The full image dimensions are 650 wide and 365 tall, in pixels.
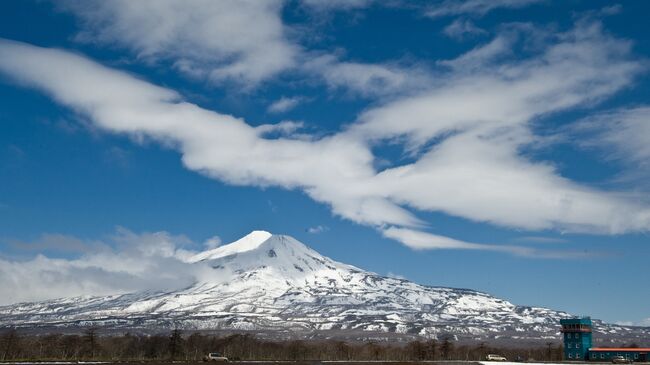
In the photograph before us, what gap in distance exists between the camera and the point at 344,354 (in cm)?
16062

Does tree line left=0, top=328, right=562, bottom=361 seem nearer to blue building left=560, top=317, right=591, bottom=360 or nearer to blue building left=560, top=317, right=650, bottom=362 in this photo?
blue building left=560, top=317, right=591, bottom=360

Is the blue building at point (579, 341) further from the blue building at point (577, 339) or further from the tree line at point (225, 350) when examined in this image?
the tree line at point (225, 350)

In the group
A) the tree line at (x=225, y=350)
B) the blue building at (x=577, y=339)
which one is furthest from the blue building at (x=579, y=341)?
the tree line at (x=225, y=350)

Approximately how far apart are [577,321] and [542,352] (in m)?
13.7

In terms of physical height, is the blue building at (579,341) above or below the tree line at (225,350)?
above

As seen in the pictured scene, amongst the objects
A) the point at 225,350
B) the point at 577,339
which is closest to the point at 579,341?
the point at 577,339

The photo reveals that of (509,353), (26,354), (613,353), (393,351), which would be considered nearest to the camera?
(26,354)

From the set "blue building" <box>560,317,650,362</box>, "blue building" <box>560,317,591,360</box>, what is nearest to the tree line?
"blue building" <box>560,317,591,360</box>

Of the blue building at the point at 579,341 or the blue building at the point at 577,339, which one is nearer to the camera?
the blue building at the point at 579,341

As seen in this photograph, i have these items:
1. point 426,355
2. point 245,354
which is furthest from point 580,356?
point 245,354

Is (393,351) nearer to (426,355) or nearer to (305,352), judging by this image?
(426,355)

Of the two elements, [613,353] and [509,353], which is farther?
[509,353]

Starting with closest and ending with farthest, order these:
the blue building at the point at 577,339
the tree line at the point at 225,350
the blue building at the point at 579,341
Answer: the tree line at the point at 225,350, the blue building at the point at 579,341, the blue building at the point at 577,339

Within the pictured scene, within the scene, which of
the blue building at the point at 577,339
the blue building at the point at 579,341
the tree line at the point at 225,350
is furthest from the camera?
the blue building at the point at 577,339
